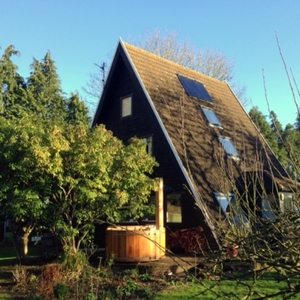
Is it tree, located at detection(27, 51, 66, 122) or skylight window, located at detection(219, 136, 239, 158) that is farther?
tree, located at detection(27, 51, 66, 122)

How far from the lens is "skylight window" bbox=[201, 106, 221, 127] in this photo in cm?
1847

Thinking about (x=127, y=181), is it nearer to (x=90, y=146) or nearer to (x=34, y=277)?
(x=90, y=146)

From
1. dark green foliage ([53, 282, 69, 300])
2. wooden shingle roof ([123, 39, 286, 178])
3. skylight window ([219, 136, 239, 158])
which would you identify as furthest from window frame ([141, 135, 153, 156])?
dark green foliage ([53, 282, 69, 300])

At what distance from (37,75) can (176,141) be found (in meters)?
18.5

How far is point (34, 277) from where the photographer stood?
10.4 metres

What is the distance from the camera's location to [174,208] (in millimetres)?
16094

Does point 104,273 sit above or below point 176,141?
below

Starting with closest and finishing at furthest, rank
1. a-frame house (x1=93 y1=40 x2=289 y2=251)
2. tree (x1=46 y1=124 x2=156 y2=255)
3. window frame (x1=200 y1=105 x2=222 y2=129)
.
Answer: tree (x1=46 y1=124 x2=156 y2=255) → a-frame house (x1=93 y1=40 x2=289 y2=251) → window frame (x1=200 y1=105 x2=222 y2=129)

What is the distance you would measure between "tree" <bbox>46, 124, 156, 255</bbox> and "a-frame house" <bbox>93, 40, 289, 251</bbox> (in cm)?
200

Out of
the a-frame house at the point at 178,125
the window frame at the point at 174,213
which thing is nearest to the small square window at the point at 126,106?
the a-frame house at the point at 178,125

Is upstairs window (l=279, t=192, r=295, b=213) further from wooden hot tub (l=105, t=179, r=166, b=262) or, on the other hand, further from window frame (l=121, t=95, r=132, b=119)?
window frame (l=121, t=95, r=132, b=119)

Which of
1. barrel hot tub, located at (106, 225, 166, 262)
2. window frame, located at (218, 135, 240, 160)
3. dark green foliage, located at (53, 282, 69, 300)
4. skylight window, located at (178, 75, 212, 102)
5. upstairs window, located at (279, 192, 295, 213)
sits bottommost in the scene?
dark green foliage, located at (53, 282, 69, 300)

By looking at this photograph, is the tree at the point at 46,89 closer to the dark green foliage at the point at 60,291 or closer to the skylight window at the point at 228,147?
the skylight window at the point at 228,147

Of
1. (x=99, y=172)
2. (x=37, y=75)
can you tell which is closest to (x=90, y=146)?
(x=99, y=172)
